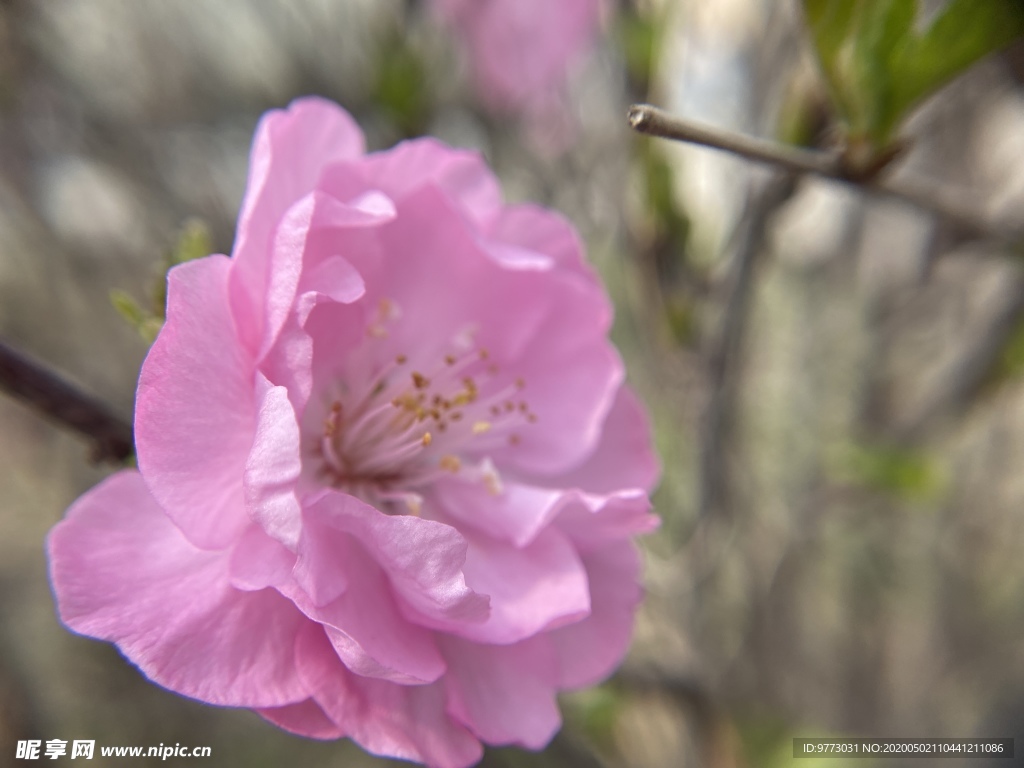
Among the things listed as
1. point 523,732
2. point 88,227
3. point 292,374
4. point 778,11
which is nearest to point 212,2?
point 88,227

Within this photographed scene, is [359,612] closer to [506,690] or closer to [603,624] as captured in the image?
[506,690]

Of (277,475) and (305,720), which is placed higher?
(277,475)

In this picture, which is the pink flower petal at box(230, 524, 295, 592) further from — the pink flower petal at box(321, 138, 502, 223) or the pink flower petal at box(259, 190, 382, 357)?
the pink flower petal at box(321, 138, 502, 223)

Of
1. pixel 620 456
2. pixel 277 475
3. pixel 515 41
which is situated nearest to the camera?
pixel 277 475

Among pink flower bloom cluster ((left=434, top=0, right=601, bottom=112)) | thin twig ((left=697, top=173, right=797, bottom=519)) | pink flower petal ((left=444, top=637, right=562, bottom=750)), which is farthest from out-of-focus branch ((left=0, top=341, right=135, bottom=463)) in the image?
pink flower bloom cluster ((left=434, top=0, right=601, bottom=112))

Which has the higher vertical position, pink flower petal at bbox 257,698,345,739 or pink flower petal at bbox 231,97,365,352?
pink flower petal at bbox 231,97,365,352

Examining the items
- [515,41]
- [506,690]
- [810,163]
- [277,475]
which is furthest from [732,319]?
[515,41]

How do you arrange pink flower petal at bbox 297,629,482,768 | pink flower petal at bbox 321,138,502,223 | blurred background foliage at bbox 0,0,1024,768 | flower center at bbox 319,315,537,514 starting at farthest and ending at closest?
blurred background foliage at bbox 0,0,1024,768
flower center at bbox 319,315,537,514
pink flower petal at bbox 321,138,502,223
pink flower petal at bbox 297,629,482,768
